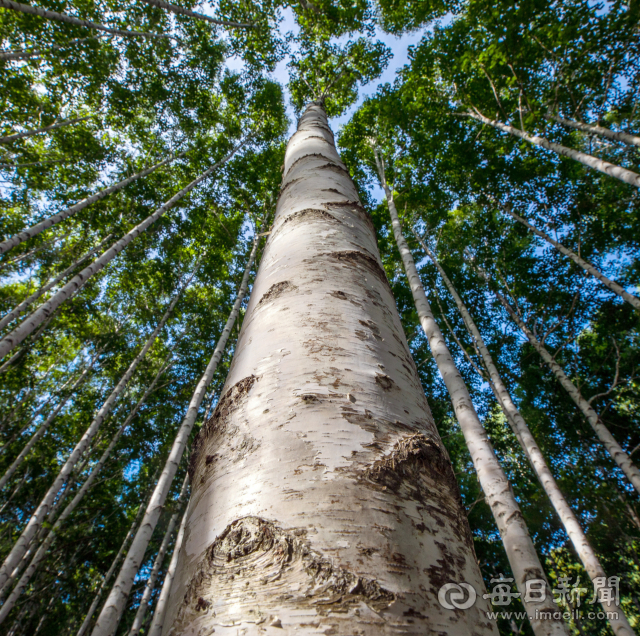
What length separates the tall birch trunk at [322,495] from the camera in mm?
332

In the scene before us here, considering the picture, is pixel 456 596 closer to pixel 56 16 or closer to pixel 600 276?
pixel 600 276

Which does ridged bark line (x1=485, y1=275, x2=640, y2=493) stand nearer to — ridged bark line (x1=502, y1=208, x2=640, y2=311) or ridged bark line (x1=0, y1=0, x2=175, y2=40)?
ridged bark line (x1=502, y1=208, x2=640, y2=311)

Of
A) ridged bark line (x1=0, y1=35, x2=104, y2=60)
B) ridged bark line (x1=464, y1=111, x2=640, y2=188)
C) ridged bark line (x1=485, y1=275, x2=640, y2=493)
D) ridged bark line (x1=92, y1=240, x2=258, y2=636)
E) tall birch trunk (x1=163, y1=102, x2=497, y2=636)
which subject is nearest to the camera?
tall birch trunk (x1=163, y1=102, x2=497, y2=636)

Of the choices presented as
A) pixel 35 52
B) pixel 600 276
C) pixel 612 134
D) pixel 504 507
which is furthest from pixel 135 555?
pixel 35 52

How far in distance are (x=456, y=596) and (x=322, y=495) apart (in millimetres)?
204

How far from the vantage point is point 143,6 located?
7031 mm

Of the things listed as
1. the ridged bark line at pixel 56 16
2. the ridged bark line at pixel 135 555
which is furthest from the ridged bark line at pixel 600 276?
the ridged bark line at pixel 56 16

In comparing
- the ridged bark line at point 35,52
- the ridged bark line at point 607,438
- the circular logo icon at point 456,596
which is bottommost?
the circular logo icon at point 456,596

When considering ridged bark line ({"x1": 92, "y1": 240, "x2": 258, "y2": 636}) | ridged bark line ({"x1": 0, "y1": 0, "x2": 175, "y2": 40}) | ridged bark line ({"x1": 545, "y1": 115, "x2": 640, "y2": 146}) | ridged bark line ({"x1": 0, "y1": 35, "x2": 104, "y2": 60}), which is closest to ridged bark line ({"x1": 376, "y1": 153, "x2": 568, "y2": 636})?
ridged bark line ({"x1": 92, "y1": 240, "x2": 258, "y2": 636})

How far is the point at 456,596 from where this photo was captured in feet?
1.28

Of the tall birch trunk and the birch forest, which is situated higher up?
the birch forest

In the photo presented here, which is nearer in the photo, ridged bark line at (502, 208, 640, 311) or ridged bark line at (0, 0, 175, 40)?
ridged bark line at (0, 0, 175, 40)

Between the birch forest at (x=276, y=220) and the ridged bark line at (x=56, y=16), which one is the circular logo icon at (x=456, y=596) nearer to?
the birch forest at (x=276, y=220)

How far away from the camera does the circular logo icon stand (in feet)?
1.20
